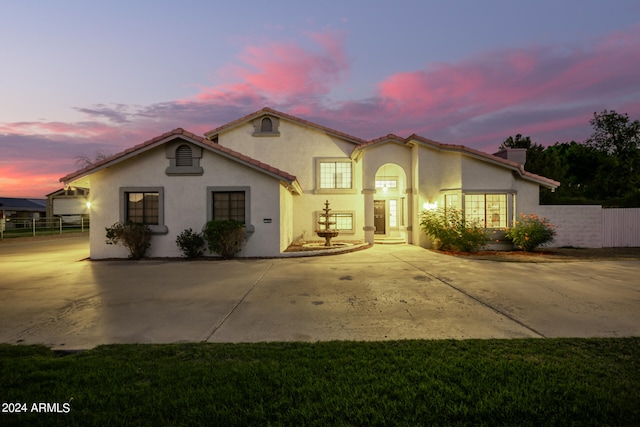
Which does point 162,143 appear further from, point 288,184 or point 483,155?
point 483,155

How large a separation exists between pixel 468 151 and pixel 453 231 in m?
3.84

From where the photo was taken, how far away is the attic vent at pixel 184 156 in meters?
13.1

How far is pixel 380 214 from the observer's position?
19.7m

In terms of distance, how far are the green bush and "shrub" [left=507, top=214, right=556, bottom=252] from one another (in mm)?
1222

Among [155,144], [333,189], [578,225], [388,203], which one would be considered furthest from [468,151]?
[155,144]

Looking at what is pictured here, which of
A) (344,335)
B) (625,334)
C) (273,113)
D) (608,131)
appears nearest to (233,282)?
(344,335)

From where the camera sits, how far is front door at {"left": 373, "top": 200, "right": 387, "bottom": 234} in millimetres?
19625

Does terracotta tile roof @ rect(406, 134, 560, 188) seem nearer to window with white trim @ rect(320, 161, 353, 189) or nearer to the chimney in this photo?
the chimney

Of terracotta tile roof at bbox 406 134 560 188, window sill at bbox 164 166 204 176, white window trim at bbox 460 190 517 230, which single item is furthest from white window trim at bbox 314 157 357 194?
window sill at bbox 164 166 204 176

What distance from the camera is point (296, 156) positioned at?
1872 cm

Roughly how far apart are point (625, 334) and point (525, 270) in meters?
5.66

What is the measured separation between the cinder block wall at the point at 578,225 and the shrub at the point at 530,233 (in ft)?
3.66

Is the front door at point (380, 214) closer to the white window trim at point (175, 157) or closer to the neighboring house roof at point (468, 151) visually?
the neighboring house roof at point (468, 151)

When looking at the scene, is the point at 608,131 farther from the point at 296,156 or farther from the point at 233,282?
the point at 233,282
